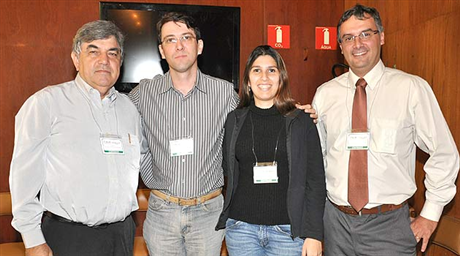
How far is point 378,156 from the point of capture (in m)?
2.26

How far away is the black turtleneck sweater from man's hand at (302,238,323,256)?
145 millimetres

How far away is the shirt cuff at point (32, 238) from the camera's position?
193 cm

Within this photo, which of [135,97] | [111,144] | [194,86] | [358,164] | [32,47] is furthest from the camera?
[32,47]

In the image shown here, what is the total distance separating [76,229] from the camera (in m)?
2.04

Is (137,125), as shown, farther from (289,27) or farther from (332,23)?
(332,23)

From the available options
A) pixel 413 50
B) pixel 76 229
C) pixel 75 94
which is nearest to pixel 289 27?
pixel 413 50

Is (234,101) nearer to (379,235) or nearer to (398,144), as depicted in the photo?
(398,144)

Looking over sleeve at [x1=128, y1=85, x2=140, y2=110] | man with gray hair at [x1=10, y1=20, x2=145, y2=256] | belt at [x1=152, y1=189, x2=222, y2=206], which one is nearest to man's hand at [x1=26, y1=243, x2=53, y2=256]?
man with gray hair at [x1=10, y1=20, x2=145, y2=256]

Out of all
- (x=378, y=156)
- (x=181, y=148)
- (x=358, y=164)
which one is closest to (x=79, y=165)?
(x=181, y=148)

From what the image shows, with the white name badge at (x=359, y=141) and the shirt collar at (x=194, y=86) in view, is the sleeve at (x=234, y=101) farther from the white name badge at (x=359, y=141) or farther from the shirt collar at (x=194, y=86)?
the white name badge at (x=359, y=141)

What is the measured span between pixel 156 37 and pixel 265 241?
2.79m

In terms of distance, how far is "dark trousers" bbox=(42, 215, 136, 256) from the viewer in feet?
6.62

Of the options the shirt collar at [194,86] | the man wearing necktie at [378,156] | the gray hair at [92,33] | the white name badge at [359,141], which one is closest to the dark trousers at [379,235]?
the man wearing necktie at [378,156]

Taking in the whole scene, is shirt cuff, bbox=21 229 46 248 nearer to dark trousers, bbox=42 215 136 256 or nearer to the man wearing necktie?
dark trousers, bbox=42 215 136 256
